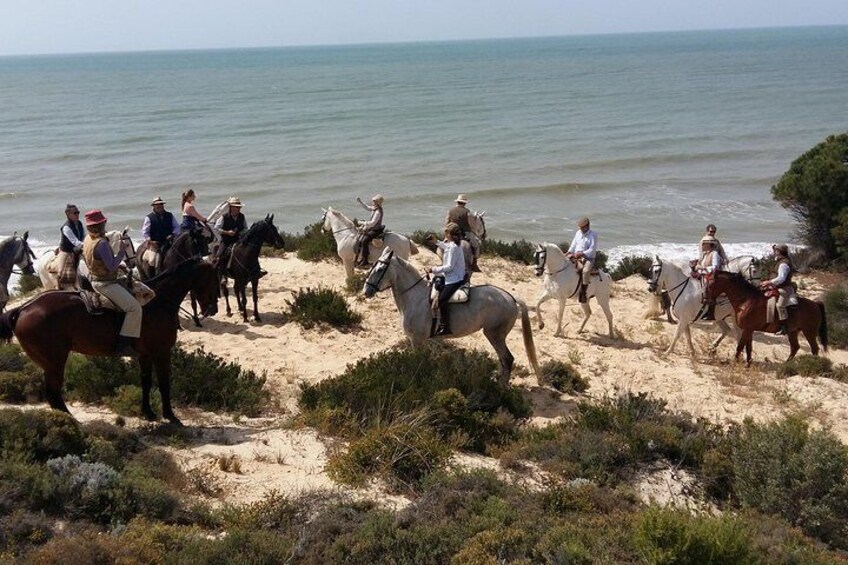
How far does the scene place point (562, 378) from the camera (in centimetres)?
1295

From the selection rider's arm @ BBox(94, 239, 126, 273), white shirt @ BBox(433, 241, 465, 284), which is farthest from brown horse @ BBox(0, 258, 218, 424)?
white shirt @ BBox(433, 241, 465, 284)

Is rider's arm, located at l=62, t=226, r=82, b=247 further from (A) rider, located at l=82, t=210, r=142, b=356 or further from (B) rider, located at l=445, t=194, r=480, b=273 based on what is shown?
(B) rider, located at l=445, t=194, r=480, b=273

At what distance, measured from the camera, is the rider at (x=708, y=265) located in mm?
14539

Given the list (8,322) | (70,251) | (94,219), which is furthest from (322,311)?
(8,322)

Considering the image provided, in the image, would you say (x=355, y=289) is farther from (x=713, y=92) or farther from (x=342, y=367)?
(x=713, y=92)

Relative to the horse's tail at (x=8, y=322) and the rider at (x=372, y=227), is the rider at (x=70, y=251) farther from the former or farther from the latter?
the rider at (x=372, y=227)

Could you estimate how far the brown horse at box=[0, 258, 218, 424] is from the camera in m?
9.41

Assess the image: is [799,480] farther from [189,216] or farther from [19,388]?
[189,216]

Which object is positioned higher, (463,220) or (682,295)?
(463,220)

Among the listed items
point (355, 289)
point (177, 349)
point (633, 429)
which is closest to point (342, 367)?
point (177, 349)

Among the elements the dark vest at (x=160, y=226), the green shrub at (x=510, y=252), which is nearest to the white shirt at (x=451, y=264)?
the dark vest at (x=160, y=226)

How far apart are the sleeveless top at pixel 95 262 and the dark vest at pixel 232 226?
6.20 metres

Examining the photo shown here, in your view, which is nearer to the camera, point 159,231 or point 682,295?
point 159,231

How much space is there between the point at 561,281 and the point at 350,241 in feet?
15.3
